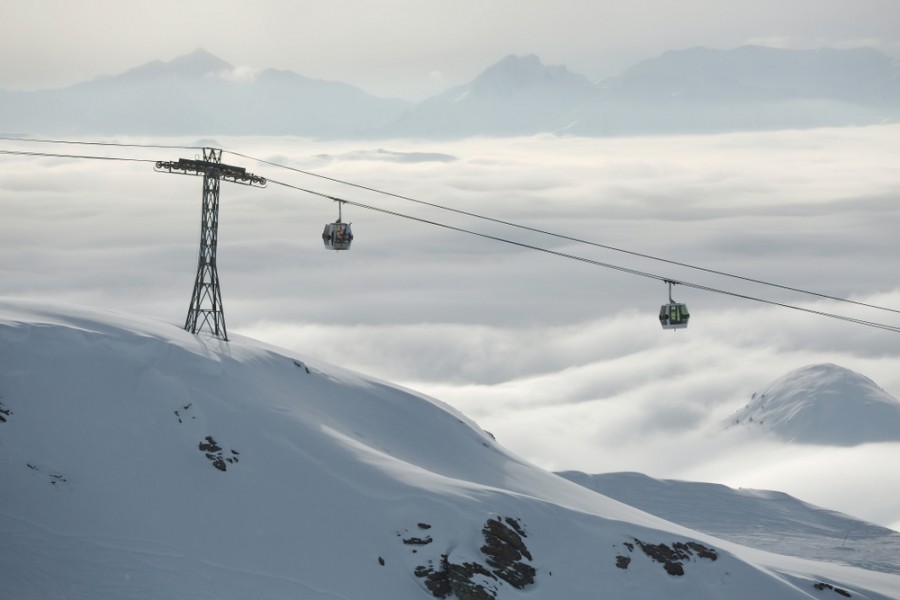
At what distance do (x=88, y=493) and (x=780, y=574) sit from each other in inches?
1497

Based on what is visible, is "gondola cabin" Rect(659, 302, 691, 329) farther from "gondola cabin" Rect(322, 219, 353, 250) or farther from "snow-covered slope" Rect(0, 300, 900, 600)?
"gondola cabin" Rect(322, 219, 353, 250)

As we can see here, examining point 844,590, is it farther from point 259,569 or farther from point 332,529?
point 259,569

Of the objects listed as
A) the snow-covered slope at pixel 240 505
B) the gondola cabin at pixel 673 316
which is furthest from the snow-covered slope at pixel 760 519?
the gondola cabin at pixel 673 316

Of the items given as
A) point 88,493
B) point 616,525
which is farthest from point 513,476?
point 88,493

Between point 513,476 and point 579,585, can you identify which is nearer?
point 579,585

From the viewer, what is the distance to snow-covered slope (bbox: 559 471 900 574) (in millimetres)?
106188

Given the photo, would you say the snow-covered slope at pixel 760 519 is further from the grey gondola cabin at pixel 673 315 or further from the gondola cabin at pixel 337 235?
the gondola cabin at pixel 337 235

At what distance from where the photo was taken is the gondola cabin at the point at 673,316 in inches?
2186

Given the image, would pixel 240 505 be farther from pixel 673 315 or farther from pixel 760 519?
pixel 760 519

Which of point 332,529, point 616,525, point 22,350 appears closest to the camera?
point 332,529

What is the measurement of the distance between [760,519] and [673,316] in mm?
68268

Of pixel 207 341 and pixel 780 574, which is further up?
pixel 207 341

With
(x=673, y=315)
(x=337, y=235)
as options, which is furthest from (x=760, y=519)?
(x=337, y=235)

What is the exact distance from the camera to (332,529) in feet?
168
